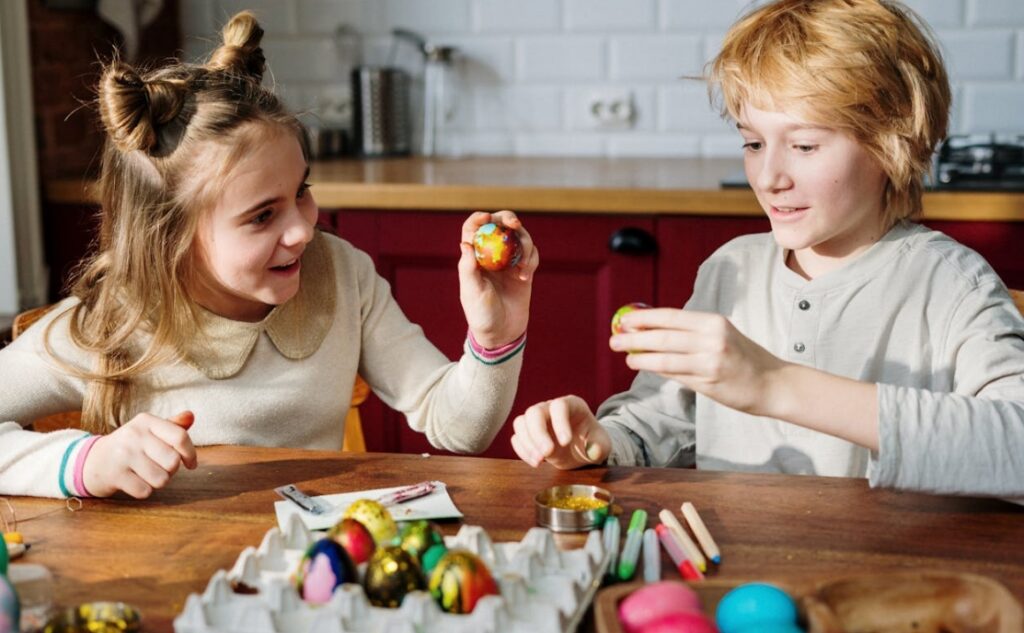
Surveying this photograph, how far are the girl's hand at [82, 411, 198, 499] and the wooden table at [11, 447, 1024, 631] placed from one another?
22 mm

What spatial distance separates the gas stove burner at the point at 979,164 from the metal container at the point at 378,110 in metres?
1.52

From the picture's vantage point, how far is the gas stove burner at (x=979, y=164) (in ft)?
8.40

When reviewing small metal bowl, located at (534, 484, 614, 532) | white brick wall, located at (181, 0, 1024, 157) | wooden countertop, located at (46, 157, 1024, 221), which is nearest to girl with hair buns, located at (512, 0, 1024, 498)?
small metal bowl, located at (534, 484, 614, 532)

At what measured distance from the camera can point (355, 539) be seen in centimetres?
107

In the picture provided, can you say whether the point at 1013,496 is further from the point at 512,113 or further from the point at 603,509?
the point at 512,113

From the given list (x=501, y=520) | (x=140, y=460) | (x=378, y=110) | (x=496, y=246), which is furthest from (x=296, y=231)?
(x=378, y=110)

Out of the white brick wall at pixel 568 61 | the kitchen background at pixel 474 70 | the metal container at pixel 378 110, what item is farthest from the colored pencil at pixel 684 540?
the metal container at pixel 378 110

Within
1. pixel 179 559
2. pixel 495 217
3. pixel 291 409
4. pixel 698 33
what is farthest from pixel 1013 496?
pixel 698 33

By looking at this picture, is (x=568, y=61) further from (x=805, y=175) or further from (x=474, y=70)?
(x=805, y=175)

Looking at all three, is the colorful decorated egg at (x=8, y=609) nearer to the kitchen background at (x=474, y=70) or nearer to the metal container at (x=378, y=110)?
the kitchen background at (x=474, y=70)

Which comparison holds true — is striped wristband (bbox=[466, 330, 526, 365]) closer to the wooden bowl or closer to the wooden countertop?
the wooden bowl

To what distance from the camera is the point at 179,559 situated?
3.87ft

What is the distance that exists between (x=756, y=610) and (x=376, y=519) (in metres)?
0.39

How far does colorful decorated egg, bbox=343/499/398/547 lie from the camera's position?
3.73ft
